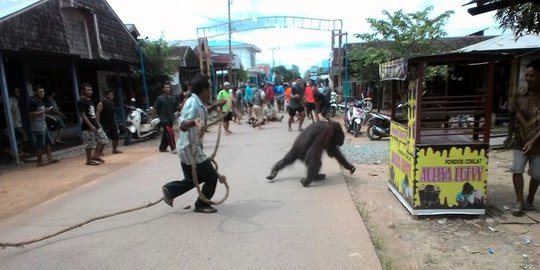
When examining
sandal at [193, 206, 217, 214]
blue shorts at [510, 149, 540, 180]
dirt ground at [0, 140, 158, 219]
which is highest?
blue shorts at [510, 149, 540, 180]

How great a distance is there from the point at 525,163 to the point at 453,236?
1397 millimetres

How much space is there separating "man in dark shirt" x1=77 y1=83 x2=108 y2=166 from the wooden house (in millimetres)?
2027

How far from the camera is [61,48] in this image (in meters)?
10.4

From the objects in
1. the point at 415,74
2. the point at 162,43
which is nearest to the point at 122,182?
the point at 415,74

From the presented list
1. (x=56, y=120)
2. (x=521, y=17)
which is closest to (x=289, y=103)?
(x=56, y=120)

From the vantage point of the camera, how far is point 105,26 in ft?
42.2

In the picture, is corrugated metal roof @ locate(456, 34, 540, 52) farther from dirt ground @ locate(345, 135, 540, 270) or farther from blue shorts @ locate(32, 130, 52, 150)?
blue shorts @ locate(32, 130, 52, 150)

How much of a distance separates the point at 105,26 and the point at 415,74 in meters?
11.3

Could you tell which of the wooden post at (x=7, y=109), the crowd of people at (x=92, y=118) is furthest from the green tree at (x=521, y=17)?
the wooden post at (x=7, y=109)

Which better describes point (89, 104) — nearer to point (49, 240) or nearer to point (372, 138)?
point (49, 240)

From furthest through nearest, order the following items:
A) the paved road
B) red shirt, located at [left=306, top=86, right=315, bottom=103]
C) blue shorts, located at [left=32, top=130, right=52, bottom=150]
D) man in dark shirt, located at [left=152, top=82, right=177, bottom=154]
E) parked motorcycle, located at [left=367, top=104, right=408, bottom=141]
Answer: red shirt, located at [left=306, top=86, right=315, bottom=103]
parked motorcycle, located at [left=367, top=104, right=408, bottom=141]
man in dark shirt, located at [left=152, top=82, right=177, bottom=154]
blue shorts, located at [left=32, top=130, right=52, bottom=150]
the paved road

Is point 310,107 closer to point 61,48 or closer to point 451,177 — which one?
point 61,48

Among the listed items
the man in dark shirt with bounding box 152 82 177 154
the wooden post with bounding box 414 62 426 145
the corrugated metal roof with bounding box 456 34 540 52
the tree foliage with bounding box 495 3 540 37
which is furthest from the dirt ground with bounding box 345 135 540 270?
the corrugated metal roof with bounding box 456 34 540 52

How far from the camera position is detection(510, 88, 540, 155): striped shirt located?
4426 millimetres
